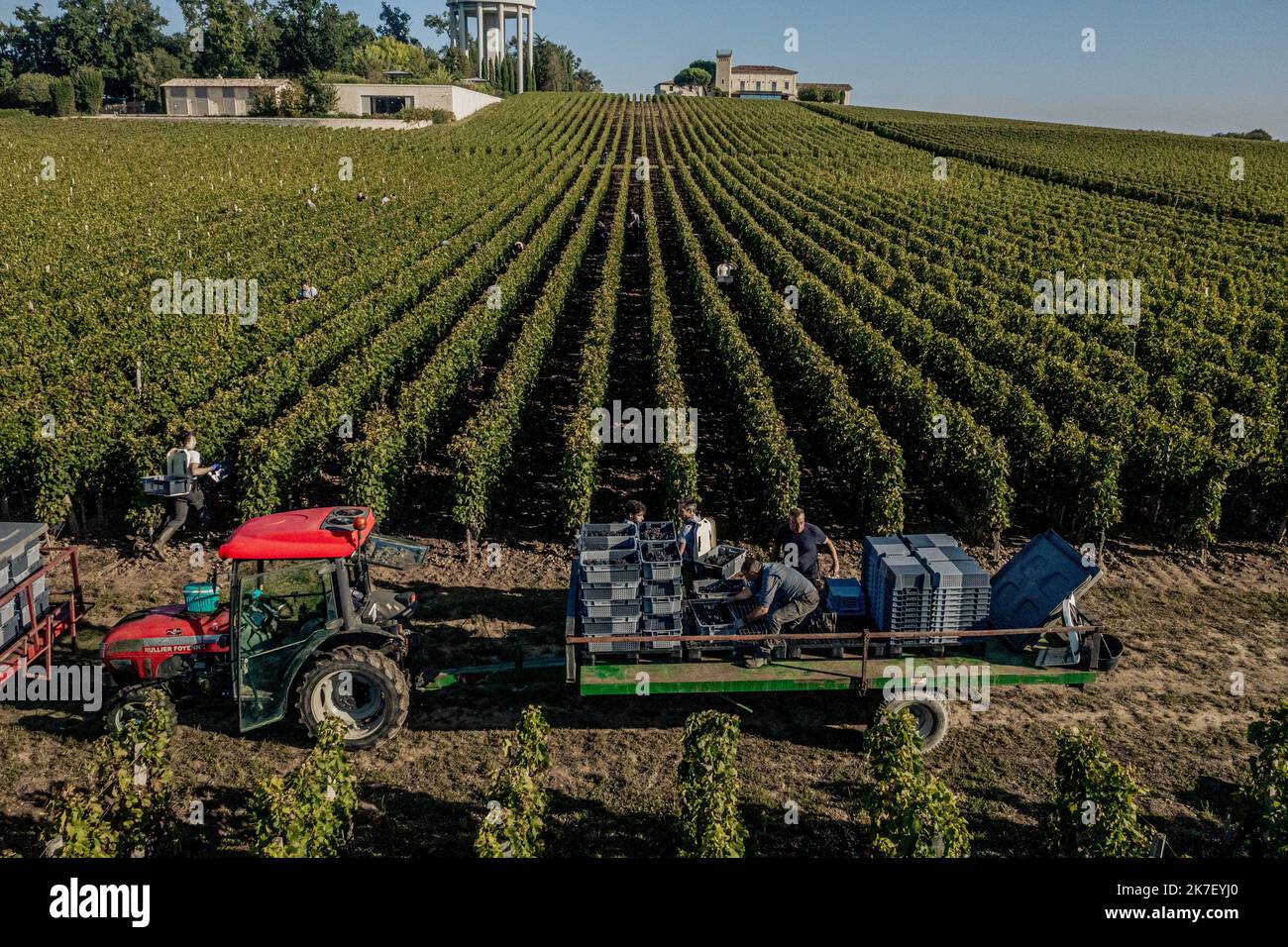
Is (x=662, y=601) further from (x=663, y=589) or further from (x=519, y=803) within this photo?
(x=519, y=803)

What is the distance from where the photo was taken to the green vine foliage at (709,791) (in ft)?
24.3

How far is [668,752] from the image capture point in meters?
9.65

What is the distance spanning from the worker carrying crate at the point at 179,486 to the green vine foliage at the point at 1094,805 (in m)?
11.9

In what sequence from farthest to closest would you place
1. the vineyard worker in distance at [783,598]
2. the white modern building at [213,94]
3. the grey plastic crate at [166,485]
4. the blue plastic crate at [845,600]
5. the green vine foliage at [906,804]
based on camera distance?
the white modern building at [213,94] → the grey plastic crate at [166,485] → the blue plastic crate at [845,600] → the vineyard worker in distance at [783,598] → the green vine foliage at [906,804]

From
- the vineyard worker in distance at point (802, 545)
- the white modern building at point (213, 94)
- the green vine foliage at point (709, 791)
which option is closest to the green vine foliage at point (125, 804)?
the green vine foliage at point (709, 791)

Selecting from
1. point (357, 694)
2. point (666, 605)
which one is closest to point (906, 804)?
point (666, 605)

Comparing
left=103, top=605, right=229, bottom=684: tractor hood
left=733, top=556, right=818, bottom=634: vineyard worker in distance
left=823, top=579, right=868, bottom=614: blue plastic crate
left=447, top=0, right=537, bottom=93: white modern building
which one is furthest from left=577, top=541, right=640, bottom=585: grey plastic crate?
left=447, top=0, right=537, bottom=93: white modern building

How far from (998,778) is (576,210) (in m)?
43.0

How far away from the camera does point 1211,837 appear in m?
8.52

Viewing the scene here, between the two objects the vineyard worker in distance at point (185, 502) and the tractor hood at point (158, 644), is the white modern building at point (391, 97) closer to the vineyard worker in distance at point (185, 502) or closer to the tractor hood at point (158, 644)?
the vineyard worker in distance at point (185, 502)

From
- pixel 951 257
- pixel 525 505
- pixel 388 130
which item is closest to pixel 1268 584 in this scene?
pixel 525 505

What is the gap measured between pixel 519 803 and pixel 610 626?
2.07 meters

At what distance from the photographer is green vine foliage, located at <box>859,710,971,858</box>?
7367mm
